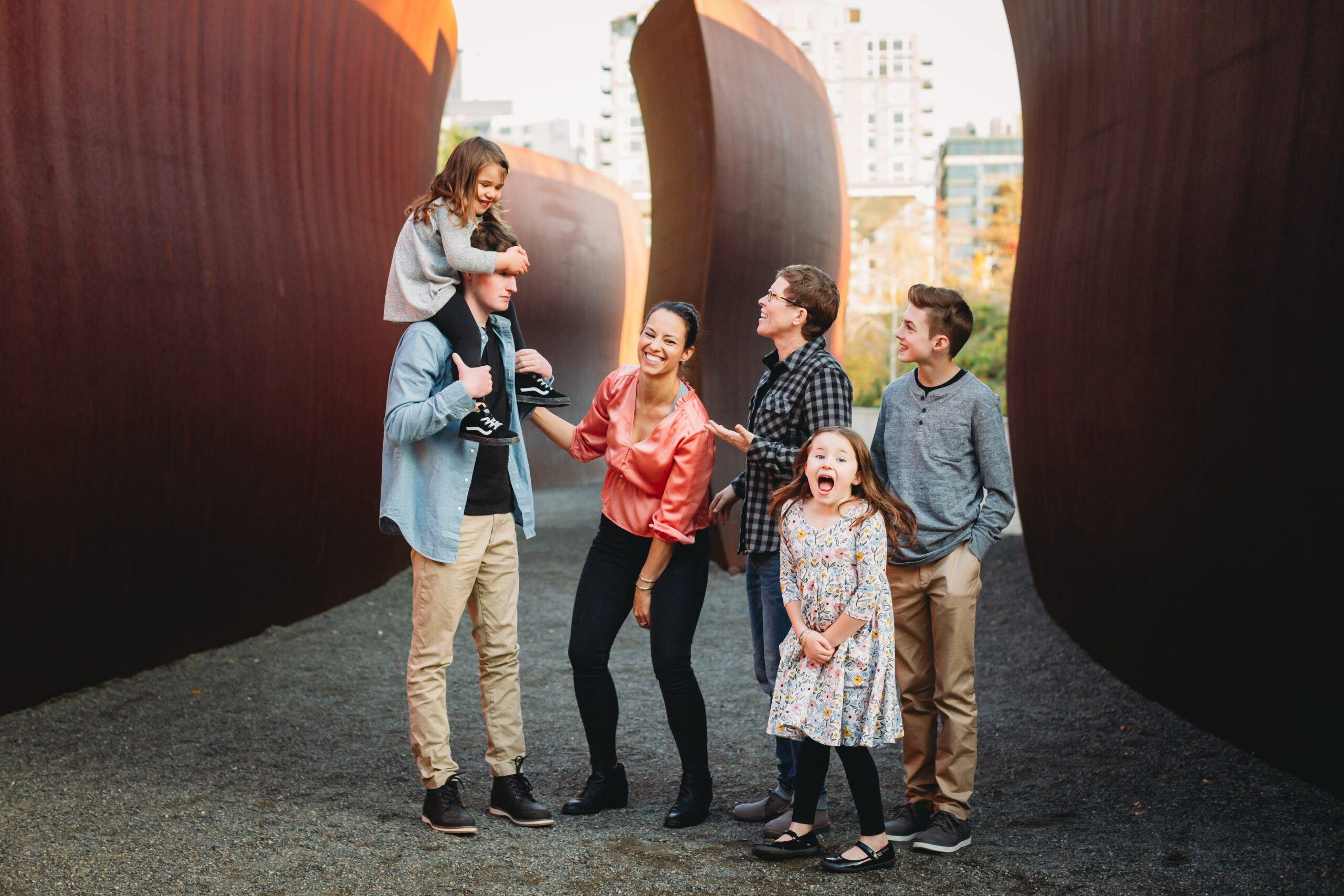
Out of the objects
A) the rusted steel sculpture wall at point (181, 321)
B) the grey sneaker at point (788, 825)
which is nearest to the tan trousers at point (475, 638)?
the grey sneaker at point (788, 825)

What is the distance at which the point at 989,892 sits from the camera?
3000 millimetres

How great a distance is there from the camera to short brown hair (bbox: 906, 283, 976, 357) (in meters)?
3.53

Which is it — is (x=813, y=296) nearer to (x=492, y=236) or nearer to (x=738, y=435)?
(x=738, y=435)

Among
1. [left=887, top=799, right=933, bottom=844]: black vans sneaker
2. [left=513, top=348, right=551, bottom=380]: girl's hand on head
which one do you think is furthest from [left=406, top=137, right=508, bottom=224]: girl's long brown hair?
[left=887, top=799, right=933, bottom=844]: black vans sneaker

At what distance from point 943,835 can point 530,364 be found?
85.6 inches

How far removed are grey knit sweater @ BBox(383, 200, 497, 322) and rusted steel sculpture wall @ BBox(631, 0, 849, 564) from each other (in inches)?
Answer: 222

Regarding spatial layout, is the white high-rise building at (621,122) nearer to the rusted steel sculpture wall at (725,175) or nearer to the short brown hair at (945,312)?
the rusted steel sculpture wall at (725,175)

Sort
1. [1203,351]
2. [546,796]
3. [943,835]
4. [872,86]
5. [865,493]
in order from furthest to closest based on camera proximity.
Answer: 1. [872,86]
2. [1203,351]
3. [546,796]
4. [943,835]
5. [865,493]

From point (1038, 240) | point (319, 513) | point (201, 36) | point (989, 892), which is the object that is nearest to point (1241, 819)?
point (989, 892)

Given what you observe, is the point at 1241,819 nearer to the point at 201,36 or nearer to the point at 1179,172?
the point at 1179,172

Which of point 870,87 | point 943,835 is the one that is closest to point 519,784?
point 943,835

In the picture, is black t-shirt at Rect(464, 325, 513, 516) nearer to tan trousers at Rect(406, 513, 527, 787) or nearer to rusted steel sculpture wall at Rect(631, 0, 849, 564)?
tan trousers at Rect(406, 513, 527, 787)

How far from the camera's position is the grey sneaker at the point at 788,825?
345 centimetres

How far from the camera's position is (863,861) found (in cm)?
316
